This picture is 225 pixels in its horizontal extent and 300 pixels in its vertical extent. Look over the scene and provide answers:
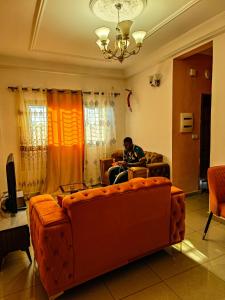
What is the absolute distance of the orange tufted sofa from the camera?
159 centimetres

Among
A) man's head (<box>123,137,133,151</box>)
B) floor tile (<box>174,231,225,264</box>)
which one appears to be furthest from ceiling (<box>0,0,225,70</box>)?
floor tile (<box>174,231,225,264</box>)

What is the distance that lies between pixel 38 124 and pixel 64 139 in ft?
1.98

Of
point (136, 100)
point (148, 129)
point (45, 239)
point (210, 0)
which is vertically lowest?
point (45, 239)

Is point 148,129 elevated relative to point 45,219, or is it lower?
elevated

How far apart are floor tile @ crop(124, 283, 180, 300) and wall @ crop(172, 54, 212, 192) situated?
2277 mm

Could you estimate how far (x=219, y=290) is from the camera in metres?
1.76

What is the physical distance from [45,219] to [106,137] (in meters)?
3.47

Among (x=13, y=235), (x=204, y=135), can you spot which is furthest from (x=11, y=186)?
(x=204, y=135)

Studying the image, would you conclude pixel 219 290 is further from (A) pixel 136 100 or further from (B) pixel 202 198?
(A) pixel 136 100

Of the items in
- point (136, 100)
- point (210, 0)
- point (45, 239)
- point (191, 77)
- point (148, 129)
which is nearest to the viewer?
point (45, 239)

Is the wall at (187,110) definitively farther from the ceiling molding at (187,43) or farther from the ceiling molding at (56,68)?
the ceiling molding at (56,68)

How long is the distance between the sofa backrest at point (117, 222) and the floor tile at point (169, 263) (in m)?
0.20

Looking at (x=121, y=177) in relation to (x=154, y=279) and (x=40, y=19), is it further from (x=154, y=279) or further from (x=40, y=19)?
(x=40, y=19)

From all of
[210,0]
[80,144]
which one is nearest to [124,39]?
[210,0]
